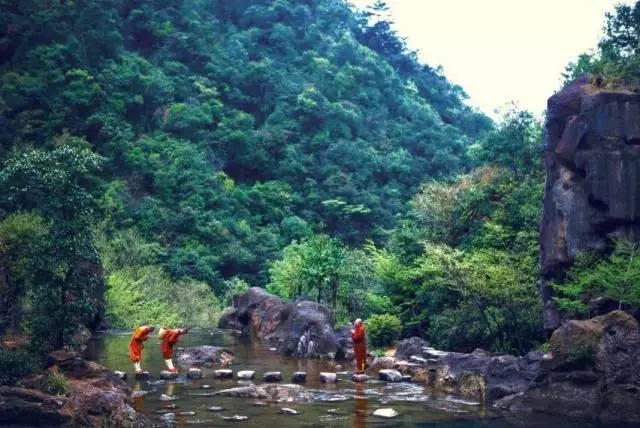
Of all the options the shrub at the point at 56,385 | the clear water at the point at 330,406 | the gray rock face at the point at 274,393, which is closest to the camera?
the shrub at the point at 56,385

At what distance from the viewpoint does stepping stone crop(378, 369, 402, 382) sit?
74.9 ft

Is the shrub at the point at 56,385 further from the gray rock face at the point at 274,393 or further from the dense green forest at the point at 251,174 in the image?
the gray rock face at the point at 274,393

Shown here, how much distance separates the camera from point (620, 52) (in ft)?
93.7

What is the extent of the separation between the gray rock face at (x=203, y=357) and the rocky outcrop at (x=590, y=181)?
471 inches

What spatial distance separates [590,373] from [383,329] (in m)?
12.9

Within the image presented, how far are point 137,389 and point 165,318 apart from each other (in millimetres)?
24184

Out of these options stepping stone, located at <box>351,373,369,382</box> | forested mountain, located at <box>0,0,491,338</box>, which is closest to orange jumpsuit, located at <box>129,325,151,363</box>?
stepping stone, located at <box>351,373,369,382</box>

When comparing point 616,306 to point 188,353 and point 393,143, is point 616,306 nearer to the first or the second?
point 188,353

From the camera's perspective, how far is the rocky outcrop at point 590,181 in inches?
915

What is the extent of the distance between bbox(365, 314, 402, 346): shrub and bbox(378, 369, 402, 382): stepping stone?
6911 mm

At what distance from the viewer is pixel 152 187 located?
192 feet

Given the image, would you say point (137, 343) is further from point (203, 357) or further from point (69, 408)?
point (69, 408)

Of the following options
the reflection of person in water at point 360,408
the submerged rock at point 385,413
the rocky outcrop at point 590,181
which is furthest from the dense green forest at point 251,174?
the submerged rock at point 385,413

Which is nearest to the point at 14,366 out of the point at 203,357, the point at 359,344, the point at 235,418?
the point at 235,418
